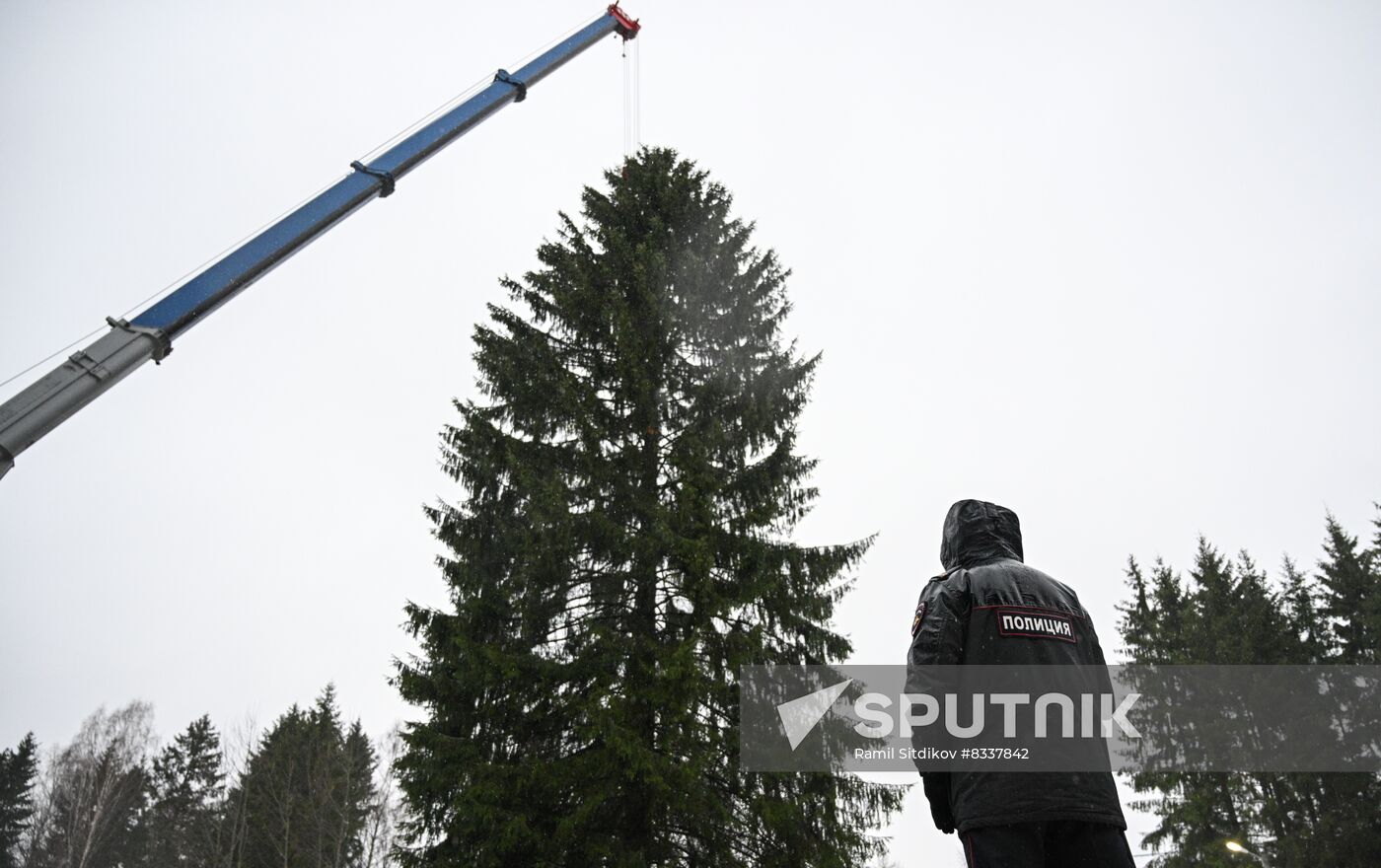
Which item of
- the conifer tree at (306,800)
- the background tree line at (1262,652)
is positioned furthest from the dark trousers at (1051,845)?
the conifer tree at (306,800)

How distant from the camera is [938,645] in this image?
261 centimetres

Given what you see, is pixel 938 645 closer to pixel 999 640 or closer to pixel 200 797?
pixel 999 640

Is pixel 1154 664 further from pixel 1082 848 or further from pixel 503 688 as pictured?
pixel 1082 848

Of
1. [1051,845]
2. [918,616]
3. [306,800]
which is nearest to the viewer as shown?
[1051,845]

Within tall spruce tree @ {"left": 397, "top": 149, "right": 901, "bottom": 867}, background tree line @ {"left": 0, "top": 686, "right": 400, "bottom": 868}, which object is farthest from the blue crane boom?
background tree line @ {"left": 0, "top": 686, "right": 400, "bottom": 868}

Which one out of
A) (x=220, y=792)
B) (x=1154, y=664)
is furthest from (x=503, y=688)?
(x=220, y=792)

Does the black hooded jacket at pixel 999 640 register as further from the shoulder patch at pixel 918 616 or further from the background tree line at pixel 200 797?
the background tree line at pixel 200 797

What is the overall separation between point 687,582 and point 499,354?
4.42 m

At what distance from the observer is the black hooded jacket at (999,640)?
7.66 ft

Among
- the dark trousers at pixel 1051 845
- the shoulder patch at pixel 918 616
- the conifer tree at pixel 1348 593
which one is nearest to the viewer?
the dark trousers at pixel 1051 845

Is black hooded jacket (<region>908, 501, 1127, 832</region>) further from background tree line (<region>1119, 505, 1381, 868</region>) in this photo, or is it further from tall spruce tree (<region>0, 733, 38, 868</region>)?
tall spruce tree (<region>0, 733, 38, 868</region>)

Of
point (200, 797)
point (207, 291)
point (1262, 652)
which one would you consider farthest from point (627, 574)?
point (200, 797)

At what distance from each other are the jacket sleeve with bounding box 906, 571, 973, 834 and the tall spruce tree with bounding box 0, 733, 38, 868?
47784 millimetres

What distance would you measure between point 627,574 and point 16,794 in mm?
46278
